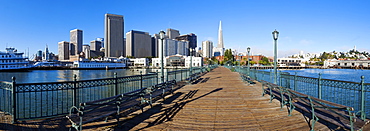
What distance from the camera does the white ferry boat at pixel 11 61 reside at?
8312 cm

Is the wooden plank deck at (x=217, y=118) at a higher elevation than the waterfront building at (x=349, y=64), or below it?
below

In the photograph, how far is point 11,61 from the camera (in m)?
86.6

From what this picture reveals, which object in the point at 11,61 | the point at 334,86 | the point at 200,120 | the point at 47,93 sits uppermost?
the point at 11,61

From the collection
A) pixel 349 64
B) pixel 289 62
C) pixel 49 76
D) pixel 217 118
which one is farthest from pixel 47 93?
pixel 289 62

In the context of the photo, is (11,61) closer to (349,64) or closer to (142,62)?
(142,62)

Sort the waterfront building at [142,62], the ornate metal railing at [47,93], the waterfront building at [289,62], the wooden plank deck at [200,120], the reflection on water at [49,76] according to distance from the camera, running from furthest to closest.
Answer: the waterfront building at [289,62] < the waterfront building at [142,62] < the reflection on water at [49,76] < the ornate metal railing at [47,93] < the wooden plank deck at [200,120]

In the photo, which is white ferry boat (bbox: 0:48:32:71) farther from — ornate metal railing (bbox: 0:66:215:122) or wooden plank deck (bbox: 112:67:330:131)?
wooden plank deck (bbox: 112:67:330:131)

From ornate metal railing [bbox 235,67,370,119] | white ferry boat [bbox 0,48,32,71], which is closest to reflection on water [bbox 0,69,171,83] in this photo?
white ferry boat [bbox 0,48,32,71]

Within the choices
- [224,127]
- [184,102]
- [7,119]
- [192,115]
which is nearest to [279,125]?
[224,127]

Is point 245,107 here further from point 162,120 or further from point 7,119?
point 7,119

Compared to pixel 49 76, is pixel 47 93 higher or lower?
higher

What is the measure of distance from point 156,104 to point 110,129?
2774 mm

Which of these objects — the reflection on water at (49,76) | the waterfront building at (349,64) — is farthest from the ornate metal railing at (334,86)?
the waterfront building at (349,64)

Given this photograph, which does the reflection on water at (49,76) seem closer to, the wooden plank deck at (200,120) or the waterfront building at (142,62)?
the wooden plank deck at (200,120)
